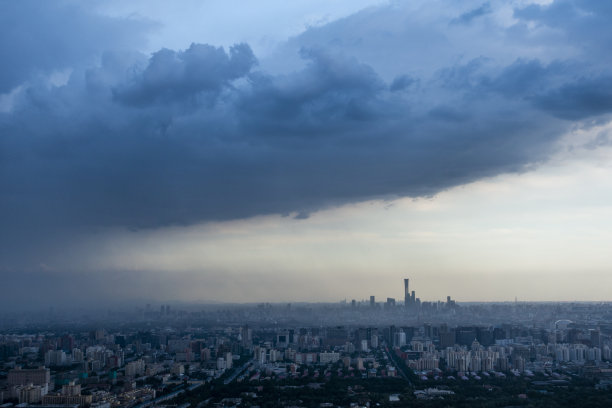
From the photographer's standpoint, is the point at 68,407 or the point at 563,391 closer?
the point at 68,407

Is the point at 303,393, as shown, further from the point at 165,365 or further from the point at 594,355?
the point at 594,355

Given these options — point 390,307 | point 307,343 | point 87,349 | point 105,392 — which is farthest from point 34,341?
point 390,307

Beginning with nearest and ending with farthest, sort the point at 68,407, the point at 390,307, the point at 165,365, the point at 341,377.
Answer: the point at 68,407 → the point at 341,377 → the point at 165,365 → the point at 390,307

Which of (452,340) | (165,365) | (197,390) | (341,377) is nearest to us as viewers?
(197,390)

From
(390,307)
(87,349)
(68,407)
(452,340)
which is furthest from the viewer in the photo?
(390,307)

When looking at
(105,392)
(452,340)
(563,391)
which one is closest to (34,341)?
(105,392)

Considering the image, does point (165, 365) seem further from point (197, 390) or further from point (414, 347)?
point (414, 347)

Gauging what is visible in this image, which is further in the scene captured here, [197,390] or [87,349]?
[87,349]

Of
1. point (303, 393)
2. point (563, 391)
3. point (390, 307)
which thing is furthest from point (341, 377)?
point (390, 307)

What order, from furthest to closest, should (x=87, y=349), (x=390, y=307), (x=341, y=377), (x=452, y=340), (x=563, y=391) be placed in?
(x=390, y=307), (x=452, y=340), (x=87, y=349), (x=341, y=377), (x=563, y=391)
